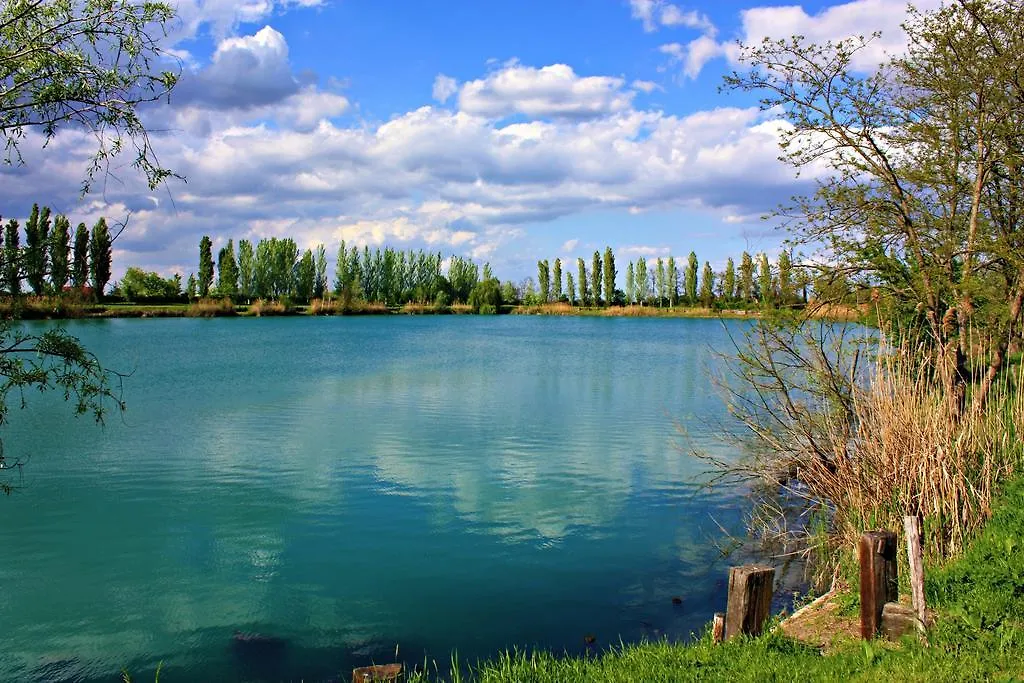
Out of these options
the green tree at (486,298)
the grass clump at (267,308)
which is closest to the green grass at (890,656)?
the grass clump at (267,308)

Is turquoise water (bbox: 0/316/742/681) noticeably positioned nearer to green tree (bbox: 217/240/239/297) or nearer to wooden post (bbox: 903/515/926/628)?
wooden post (bbox: 903/515/926/628)

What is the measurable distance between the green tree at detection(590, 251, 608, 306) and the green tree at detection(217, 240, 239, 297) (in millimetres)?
49291

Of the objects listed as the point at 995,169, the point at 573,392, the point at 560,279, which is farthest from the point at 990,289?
the point at 560,279

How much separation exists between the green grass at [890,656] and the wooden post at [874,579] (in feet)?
0.85

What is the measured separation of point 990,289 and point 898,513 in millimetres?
5795

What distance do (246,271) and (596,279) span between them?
48777mm

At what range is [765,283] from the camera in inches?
500

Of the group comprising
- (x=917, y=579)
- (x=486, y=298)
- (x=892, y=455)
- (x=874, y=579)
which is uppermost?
(x=486, y=298)

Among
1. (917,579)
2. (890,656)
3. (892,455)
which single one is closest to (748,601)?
(890,656)

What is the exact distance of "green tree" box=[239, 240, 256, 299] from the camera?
97938 millimetres

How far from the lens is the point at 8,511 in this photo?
13.2 m

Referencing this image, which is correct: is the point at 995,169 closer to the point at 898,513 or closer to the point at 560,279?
the point at 898,513

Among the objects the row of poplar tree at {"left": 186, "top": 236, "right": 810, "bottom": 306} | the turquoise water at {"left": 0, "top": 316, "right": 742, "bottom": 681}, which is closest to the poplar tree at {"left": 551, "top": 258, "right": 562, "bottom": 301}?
the row of poplar tree at {"left": 186, "top": 236, "right": 810, "bottom": 306}

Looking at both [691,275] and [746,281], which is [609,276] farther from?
[746,281]
